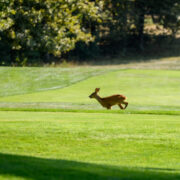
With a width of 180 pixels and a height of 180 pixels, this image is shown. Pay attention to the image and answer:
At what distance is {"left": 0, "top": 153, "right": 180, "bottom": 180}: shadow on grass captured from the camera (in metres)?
5.34

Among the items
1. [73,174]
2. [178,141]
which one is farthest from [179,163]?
[73,174]

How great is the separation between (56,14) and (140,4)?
3562cm

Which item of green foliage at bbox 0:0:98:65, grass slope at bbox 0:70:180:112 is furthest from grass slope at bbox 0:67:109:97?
green foliage at bbox 0:0:98:65

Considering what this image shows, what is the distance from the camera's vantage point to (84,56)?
54.1 m

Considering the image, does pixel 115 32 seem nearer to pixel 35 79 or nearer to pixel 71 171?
pixel 35 79

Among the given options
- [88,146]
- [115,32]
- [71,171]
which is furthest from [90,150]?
[115,32]

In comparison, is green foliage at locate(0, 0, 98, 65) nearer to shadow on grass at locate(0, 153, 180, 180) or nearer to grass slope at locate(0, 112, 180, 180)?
grass slope at locate(0, 112, 180, 180)

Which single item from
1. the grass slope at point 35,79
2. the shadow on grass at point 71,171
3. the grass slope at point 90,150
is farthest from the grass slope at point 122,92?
the shadow on grass at point 71,171

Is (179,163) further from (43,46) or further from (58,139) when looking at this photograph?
(43,46)

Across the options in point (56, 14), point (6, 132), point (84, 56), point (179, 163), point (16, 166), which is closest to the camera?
point (16, 166)

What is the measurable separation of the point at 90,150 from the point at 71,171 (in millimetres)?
2194

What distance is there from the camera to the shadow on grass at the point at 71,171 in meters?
5.34

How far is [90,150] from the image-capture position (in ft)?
25.8

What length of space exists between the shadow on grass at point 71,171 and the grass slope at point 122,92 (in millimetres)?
9220
